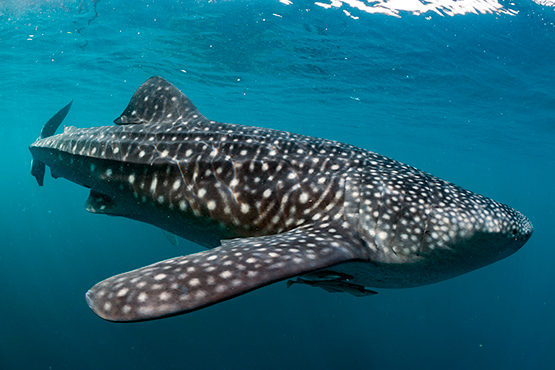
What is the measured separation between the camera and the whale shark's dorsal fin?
16.1ft

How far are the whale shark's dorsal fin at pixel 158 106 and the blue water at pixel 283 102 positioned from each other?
400 inches

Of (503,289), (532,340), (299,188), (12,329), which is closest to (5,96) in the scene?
(12,329)

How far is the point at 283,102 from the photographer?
1148 inches

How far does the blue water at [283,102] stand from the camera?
47.3 feet

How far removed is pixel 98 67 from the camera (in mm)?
22359

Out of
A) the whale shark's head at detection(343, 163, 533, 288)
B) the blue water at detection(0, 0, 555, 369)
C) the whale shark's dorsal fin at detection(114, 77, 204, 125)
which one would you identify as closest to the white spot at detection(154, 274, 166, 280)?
the whale shark's head at detection(343, 163, 533, 288)

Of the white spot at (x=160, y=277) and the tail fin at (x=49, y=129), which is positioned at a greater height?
the white spot at (x=160, y=277)

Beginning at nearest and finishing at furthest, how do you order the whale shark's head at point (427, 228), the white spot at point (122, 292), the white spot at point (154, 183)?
the white spot at point (122, 292), the whale shark's head at point (427, 228), the white spot at point (154, 183)

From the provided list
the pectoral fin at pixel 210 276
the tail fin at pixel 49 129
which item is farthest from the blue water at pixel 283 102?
the pectoral fin at pixel 210 276

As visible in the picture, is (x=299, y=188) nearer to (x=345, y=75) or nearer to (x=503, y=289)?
(x=345, y=75)

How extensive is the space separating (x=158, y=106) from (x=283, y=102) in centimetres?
2495

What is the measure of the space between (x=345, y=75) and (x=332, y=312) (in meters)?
14.2

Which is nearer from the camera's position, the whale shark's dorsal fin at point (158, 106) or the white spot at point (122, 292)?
the white spot at point (122, 292)

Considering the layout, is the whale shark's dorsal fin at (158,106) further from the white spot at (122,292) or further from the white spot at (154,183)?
the white spot at (122,292)
